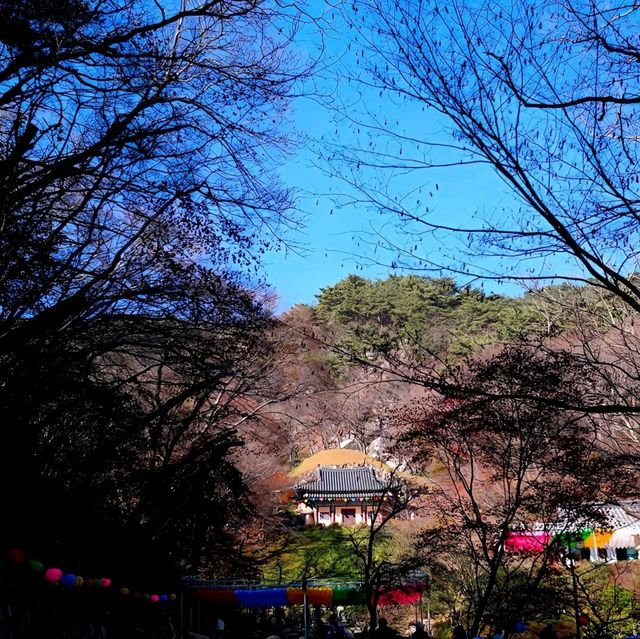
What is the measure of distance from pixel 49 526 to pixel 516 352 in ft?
15.8

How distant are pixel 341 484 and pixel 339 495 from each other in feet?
1.58

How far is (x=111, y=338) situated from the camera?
5434 mm

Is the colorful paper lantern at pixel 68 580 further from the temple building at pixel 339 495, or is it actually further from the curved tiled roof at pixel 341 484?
the curved tiled roof at pixel 341 484

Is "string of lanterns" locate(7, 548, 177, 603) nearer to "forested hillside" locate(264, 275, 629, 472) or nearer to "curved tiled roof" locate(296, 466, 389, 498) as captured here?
"forested hillside" locate(264, 275, 629, 472)

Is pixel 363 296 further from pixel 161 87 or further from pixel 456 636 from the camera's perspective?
pixel 161 87

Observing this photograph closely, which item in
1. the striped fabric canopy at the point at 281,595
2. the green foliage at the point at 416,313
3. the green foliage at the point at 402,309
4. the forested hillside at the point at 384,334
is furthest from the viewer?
the green foliage at the point at 402,309

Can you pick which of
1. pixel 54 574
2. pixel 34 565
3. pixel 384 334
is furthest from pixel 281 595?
pixel 34 565

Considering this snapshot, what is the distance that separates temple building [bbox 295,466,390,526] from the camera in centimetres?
2872

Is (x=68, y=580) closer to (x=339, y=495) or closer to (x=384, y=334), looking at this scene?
(x=384, y=334)

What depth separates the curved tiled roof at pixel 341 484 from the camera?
28688mm

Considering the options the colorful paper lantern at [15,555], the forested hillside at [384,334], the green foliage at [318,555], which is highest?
the forested hillside at [384,334]

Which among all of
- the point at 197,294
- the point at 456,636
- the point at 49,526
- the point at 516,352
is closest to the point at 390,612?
the point at 456,636

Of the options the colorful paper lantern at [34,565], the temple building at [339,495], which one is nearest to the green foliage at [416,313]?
the temple building at [339,495]

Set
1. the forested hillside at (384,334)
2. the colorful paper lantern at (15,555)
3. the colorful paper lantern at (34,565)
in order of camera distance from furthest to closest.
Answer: the forested hillside at (384,334)
the colorful paper lantern at (34,565)
the colorful paper lantern at (15,555)
